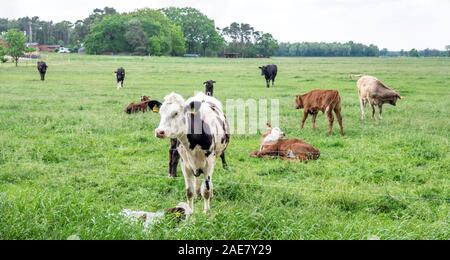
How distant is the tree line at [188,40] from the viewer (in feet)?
61.1

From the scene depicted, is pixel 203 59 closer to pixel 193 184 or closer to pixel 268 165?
pixel 268 165

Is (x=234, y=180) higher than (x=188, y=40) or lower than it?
lower

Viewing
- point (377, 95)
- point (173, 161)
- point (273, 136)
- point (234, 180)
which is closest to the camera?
point (234, 180)

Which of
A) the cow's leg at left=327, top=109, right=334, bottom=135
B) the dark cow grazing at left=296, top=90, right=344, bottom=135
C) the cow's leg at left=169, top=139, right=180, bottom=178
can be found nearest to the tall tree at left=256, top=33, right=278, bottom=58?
the dark cow grazing at left=296, top=90, right=344, bottom=135

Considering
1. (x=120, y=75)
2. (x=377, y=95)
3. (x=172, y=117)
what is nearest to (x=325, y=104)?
(x=377, y=95)

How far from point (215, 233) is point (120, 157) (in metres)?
4.66

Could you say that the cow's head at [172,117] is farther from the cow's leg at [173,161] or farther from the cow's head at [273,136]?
the cow's head at [273,136]

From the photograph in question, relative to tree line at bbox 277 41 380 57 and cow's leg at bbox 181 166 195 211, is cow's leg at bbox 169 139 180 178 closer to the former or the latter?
cow's leg at bbox 181 166 195 211

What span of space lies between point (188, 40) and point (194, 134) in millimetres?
Result: 13280

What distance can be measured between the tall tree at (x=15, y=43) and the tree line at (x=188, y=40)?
11298mm

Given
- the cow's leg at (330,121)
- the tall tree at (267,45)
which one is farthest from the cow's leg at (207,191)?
the tall tree at (267,45)

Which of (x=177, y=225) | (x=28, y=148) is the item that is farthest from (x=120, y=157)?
(x=177, y=225)

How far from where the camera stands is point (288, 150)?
29.1ft

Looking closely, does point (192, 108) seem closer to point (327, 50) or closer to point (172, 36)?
point (172, 36)
